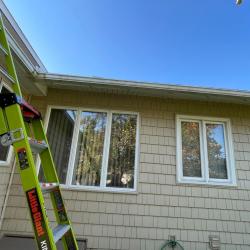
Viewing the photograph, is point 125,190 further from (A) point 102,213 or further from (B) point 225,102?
(B) point 225,102

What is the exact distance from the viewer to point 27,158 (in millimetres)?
1509

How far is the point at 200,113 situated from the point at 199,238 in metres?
2.01

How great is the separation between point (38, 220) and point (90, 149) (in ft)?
8.56

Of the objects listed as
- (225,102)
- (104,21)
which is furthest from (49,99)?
(104,21)

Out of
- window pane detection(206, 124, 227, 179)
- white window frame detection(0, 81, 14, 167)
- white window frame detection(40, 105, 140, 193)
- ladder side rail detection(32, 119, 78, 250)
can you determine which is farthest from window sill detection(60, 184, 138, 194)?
ladder side rail detection(32, 119, 78, 250)

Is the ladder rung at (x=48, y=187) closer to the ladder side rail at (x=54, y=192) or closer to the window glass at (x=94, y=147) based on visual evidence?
the ladder side rail at (x=54, y=192)

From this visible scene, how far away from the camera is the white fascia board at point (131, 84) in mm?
3756

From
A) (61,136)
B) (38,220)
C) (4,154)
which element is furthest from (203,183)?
(4,154)

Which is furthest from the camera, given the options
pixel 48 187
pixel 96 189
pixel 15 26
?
pixel 15 26

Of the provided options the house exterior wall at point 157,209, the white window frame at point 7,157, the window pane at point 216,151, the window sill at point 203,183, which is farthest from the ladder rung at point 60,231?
the window pane at point 216,151

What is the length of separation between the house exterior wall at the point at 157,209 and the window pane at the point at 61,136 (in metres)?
0.29

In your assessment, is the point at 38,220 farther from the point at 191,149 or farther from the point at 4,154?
the point at 191,149

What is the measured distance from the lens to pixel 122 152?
404cm

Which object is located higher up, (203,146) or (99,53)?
(99,53)
